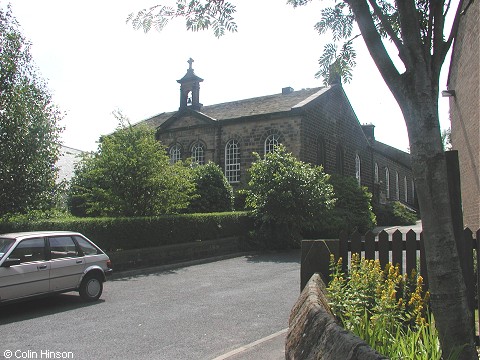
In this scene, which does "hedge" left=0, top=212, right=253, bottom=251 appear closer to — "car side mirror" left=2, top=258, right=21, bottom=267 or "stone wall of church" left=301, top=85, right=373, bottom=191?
"car side mirror" left=2, top=258, right=21, bottom=267

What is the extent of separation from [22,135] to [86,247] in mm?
6638

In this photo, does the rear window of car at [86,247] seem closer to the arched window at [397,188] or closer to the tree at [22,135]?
the tree at [22,135]

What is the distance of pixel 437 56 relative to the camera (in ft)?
10.6

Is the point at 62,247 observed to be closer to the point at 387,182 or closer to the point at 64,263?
the point at 64,263

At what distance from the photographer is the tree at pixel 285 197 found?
18656 mm

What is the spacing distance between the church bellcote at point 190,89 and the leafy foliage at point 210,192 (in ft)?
42.8

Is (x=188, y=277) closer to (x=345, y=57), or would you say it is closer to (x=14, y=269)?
(x=14, y=269)

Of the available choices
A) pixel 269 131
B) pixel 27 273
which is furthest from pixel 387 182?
pixel 27 273

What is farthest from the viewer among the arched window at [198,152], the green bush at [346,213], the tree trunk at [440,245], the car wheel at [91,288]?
the arched window at [198,152]

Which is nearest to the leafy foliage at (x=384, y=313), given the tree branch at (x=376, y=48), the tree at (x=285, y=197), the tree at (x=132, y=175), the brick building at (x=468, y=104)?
the tree branch at (x=376, y=48)

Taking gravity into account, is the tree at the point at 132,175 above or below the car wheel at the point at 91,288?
above

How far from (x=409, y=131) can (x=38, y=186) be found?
14.4 m

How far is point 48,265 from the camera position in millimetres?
8508

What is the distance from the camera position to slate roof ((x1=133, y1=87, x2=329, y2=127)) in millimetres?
27672
